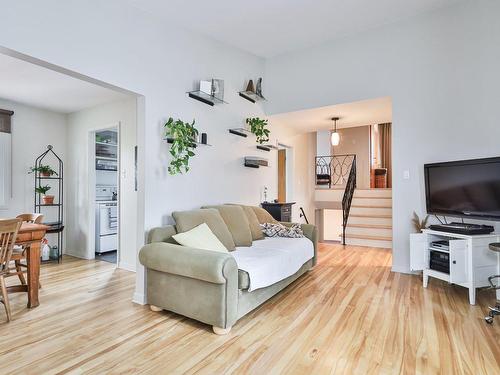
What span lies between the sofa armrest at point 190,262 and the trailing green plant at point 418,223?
2715 millimetres

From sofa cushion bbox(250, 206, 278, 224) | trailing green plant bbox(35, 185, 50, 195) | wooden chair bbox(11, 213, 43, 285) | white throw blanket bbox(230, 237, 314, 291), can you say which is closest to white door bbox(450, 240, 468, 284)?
white throw blanket bbox(230, 237, 314, 291)

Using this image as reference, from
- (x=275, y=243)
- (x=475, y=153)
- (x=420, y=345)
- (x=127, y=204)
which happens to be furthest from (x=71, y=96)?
(x=475, y=153)

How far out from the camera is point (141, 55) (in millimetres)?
2949

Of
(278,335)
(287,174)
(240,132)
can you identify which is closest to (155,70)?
(240,132)

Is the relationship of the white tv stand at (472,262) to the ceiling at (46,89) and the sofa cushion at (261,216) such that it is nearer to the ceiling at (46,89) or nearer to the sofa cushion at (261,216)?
the sofa cushion at (261,216)

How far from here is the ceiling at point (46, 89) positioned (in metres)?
3.39

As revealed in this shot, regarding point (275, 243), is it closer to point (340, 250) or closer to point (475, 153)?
point (340, 250)

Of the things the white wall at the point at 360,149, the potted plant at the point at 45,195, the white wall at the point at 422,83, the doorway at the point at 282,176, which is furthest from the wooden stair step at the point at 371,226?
the potted plant at the point at 45,195

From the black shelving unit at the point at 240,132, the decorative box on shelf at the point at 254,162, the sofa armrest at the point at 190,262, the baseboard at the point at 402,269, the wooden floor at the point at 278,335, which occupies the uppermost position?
the black shelving unit at the point at 240,132

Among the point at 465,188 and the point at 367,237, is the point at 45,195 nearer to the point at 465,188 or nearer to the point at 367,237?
the point at 367,237

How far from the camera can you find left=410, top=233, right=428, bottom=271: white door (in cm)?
330

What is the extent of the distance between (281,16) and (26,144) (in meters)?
4.52

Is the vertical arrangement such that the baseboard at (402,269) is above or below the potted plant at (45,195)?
below

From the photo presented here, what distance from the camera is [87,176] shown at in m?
4.86
